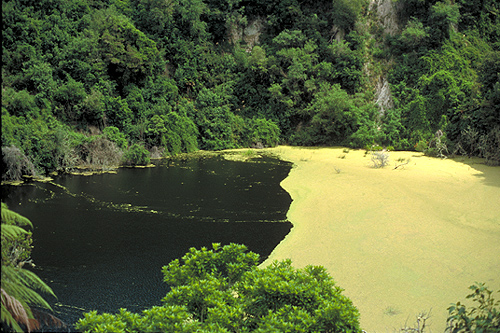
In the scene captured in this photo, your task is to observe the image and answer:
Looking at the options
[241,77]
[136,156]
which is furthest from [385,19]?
→ [136,156]

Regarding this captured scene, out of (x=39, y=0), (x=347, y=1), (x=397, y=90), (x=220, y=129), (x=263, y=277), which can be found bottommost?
→ (x=263, y=277)

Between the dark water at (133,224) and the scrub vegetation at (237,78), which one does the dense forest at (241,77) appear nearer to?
the scrub vegetation at (237,78)

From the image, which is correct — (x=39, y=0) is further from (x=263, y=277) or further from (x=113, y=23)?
(x=263, y=277)

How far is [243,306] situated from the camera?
4172 mm

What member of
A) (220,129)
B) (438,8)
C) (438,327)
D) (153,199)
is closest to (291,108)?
(220,129)

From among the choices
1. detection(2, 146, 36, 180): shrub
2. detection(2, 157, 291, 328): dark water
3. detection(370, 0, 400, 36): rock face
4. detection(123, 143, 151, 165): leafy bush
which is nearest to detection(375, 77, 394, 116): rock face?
detection(370, 0, 400, 36): rock face

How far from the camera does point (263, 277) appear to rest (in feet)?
14.0

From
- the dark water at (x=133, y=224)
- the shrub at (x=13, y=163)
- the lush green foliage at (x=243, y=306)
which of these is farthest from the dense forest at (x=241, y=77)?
the lush green foliage at (x=243, y=306)

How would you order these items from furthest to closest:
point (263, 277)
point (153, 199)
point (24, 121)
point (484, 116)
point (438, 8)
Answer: point (438, 8) < point (484, 116) < point (24, 121) < point (153, 199) < point (263, 277)

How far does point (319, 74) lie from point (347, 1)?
164 inches

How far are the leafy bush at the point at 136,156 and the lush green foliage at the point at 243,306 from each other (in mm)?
12233

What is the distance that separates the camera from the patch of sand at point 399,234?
613cm

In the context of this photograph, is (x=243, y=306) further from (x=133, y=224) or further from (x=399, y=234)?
(x=133, y=224)

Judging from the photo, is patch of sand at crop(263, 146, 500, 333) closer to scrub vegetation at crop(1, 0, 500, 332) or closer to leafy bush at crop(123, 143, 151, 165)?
scrub vegetation at crop(1, 0, 500, 332)
